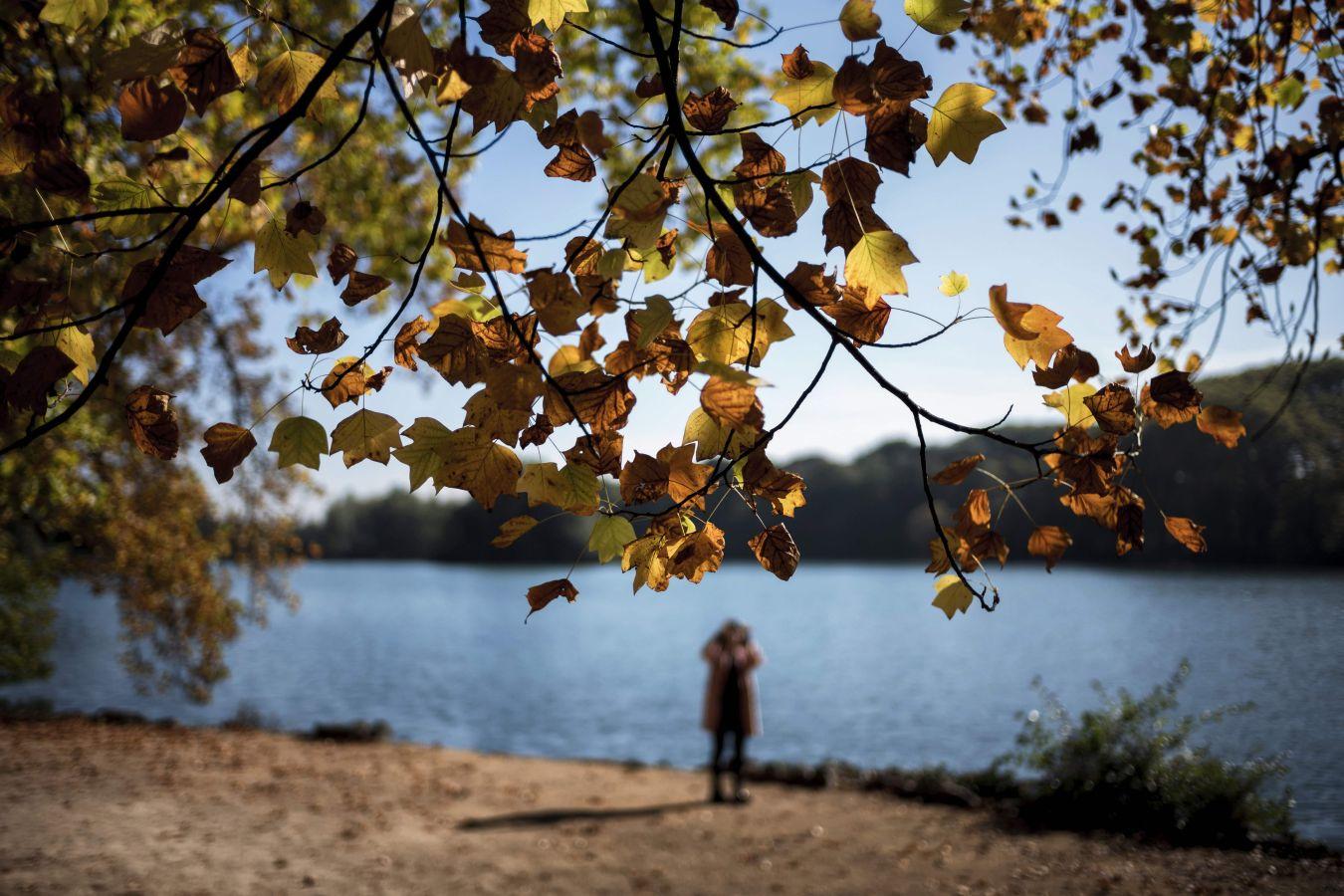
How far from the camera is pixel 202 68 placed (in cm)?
117

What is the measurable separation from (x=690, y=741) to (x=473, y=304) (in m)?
17.7

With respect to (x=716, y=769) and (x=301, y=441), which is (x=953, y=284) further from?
(x=716, y=769)

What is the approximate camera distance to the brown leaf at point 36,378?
3.88 ft

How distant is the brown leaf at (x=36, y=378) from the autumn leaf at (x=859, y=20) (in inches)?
47.3

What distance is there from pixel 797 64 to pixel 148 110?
91 centimetres

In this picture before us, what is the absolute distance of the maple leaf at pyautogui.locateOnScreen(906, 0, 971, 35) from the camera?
3.99 feet

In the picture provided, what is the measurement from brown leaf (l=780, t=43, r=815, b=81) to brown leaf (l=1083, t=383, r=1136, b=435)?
68cm

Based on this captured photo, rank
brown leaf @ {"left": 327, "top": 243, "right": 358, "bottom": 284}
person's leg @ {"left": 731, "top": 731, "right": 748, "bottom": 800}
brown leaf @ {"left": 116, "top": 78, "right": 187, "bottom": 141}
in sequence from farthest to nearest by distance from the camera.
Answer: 1. person's leg @ {"left": 731, "top": 731, "right": 748, "bottom": 800}
2. brown leaf @ {"left": 327, "top": 243, "right": 358, "bottom": 284}
3. brown leaf @ {"left": 116, "top": 78, "right": 187, "bottom": 141}

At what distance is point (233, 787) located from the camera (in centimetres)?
891

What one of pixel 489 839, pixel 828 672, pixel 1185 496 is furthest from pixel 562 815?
pixel 1185 496

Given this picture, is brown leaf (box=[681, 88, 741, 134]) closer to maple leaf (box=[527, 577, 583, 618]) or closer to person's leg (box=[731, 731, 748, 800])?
maple leaf (box=[527, 577, 583, 618])

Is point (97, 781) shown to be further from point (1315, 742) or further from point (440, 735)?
point (1315, 742)

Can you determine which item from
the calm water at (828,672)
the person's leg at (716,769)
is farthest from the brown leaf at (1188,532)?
the calm water at (828,672)

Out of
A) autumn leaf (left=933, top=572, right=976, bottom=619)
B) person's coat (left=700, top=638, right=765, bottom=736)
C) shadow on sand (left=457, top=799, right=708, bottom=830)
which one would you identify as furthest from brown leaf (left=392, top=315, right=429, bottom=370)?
person's coat (left=700, top=638, right=765, bottom=736)
